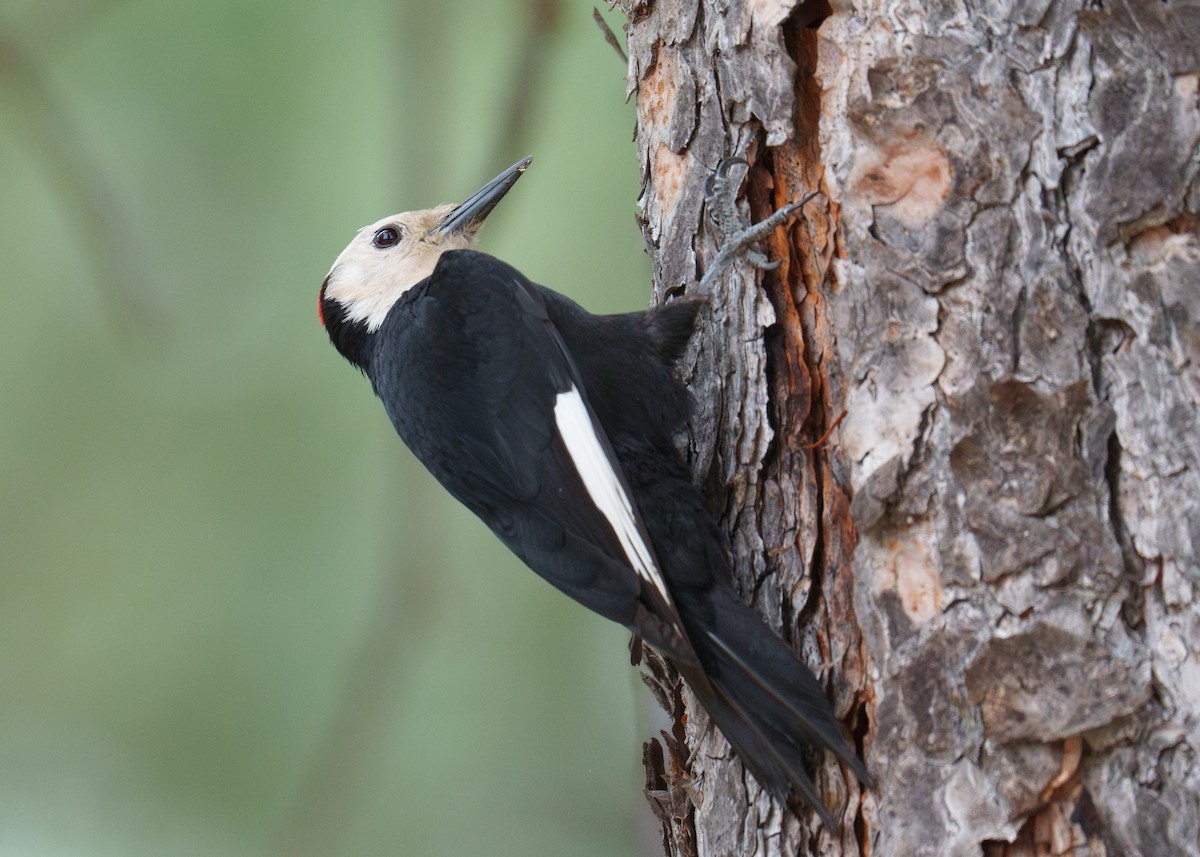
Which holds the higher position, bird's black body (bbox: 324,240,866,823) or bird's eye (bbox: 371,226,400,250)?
bird's eye (bbox: 371,226,400,250)

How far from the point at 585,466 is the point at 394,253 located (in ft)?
3.23

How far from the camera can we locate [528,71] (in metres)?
2.79

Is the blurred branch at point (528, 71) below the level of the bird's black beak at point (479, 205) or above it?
above

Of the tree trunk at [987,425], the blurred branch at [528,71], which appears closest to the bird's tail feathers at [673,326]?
the tree trunk at [987,425]

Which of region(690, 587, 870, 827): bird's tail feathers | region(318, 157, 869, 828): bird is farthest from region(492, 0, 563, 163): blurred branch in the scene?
region(690, 587, 870, 827): bird's tail feathers

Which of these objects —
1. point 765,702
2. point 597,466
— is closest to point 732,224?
point 597,466

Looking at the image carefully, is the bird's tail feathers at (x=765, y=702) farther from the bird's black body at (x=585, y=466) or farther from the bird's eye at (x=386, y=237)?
the bird's eye at (x=386, y=237)

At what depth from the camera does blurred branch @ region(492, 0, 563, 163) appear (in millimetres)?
2734

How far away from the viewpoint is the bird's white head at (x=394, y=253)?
2.44 meters

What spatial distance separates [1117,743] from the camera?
4.17 ft

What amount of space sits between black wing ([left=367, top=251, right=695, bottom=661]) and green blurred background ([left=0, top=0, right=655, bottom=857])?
949 millimetres

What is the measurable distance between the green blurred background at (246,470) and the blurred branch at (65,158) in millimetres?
45

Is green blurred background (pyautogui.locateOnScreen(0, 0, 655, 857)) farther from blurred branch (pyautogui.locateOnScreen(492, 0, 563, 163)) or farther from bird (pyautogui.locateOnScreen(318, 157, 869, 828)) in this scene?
bird (pyautogui.locateOnScreen(318, 157, 869, 828))

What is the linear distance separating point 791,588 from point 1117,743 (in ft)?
1.60
